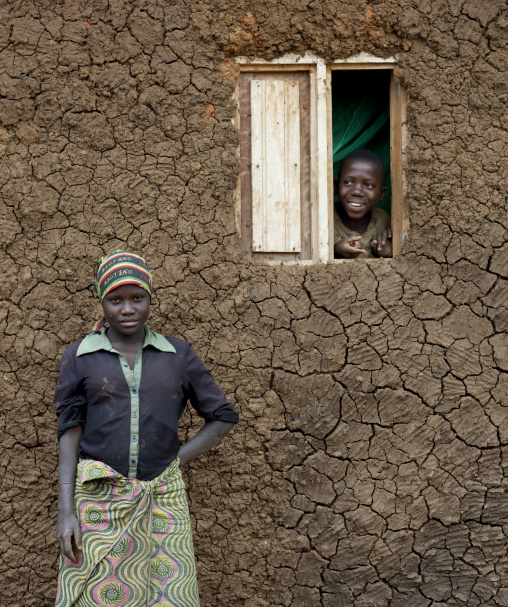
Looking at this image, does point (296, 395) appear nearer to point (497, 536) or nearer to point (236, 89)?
point (497, 536)

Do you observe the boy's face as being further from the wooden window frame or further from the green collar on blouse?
the green collar on blouse

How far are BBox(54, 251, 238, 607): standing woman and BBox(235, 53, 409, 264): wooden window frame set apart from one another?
123 cm

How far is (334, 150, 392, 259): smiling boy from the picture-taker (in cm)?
469

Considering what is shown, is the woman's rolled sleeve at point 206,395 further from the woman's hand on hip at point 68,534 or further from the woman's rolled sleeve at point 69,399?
the woman's hand on hip at point 68,534

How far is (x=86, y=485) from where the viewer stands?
310 centimetres

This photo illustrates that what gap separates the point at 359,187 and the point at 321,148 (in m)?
0.44

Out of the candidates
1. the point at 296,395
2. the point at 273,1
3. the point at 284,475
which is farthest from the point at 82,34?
the point at 284,475

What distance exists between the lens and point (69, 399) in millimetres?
3166

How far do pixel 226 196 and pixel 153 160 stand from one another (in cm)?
42

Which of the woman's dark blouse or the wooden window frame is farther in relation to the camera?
the wooden window frame

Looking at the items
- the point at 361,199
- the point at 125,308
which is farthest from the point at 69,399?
the point at 361,199

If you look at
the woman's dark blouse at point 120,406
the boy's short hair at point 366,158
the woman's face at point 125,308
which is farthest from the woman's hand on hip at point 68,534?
the boy's short hair at point 366,158

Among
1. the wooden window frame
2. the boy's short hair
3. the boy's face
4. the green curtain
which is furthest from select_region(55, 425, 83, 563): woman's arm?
the green curtain

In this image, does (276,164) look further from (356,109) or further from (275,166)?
(356,109)
